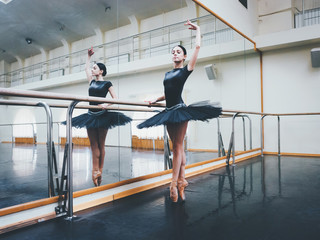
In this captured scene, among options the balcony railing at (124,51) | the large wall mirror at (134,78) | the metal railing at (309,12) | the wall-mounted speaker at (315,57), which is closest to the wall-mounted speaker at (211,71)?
the large wall mirror at (134,78)

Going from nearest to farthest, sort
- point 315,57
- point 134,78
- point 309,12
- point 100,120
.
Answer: point 100,120 → point 134,78 → point 315,57 → point 309,12

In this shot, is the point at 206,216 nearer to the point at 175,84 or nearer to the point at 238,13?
the point at 175,84

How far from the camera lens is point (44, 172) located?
273 cm

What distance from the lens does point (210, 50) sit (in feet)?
11.7

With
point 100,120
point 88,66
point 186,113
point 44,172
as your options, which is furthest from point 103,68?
point 44,172

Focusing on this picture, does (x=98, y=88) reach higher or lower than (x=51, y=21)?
lower

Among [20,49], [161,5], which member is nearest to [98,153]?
[20,49]

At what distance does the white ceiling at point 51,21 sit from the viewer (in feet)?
4.96

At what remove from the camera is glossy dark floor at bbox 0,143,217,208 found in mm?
1821

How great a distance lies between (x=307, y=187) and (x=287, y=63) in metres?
3.56

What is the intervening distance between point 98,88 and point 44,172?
1381 mm

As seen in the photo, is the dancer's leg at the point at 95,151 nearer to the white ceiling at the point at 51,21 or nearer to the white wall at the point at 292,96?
the white ceiling at the point at 51,21

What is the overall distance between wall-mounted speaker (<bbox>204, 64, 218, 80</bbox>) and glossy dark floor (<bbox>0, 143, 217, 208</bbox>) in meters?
1.55

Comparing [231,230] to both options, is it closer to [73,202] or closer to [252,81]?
[73,202]
